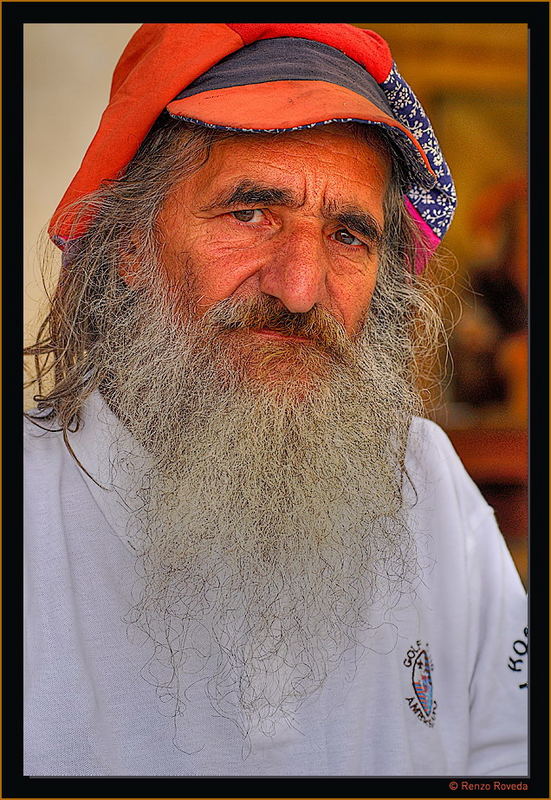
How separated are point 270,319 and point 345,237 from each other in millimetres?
225

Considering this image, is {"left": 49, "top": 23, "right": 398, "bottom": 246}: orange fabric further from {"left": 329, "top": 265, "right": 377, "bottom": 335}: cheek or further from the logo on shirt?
the logo on shirt

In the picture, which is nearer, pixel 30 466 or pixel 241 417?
pixel 241 417

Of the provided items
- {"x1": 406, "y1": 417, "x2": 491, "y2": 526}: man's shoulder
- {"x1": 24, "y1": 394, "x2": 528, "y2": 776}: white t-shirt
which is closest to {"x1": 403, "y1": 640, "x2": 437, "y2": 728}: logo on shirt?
{"x1": 24, "y1": 394, "x2": 528, "y2": 776}: white t-shirt

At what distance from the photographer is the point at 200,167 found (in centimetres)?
121

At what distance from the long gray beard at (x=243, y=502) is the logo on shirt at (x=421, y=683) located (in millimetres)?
177

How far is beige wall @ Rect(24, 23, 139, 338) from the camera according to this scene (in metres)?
1.73

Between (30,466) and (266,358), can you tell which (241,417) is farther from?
(30,466)

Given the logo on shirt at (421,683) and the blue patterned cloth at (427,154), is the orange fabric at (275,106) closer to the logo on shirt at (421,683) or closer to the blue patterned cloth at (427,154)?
the blue patterned cloth at (427,154)

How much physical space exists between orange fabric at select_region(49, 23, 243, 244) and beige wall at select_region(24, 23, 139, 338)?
486mm

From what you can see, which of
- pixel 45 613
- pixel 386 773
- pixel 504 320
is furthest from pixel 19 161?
pixel 504 320

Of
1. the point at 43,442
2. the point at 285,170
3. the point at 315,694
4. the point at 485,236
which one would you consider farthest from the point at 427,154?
the point at 485,236

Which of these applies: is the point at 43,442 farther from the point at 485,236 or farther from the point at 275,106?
the point at 485,236

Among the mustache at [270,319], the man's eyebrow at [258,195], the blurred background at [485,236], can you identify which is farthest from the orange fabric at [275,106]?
the blurred background at [485,236]
